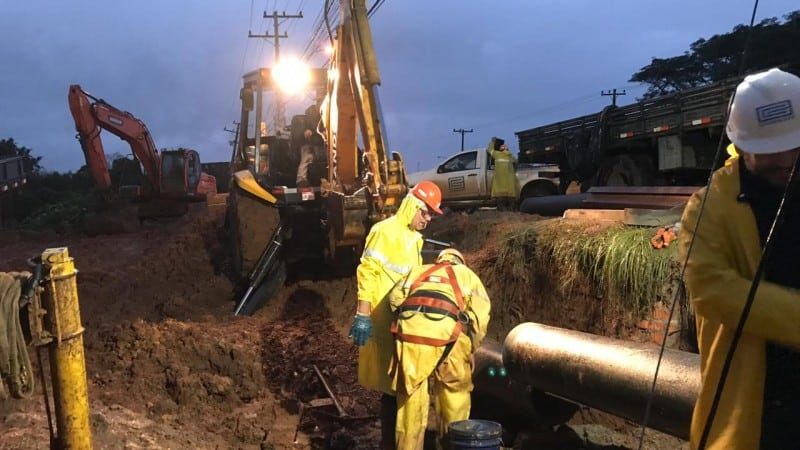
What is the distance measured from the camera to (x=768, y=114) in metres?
2.06

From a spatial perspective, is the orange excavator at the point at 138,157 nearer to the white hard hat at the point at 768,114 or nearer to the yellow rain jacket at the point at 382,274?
the yellow rain jacket at the point at 382,274

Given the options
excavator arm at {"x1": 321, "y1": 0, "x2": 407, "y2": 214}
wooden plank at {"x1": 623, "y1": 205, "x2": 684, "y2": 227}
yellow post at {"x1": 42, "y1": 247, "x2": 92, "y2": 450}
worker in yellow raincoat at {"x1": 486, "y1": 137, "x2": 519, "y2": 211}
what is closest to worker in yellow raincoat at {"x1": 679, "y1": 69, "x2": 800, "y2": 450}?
yellow post at {"x1": 42, "y1": 247, "x2": 92, "y2": 450}

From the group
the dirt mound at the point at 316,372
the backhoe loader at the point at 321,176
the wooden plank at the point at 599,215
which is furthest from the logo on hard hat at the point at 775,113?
the backhoe loader at the point at 321,176

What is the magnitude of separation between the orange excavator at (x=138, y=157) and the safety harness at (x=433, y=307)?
44.4 feet

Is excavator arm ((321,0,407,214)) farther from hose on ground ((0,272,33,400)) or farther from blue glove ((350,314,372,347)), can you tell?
hose on ground ((0,272,33,400))

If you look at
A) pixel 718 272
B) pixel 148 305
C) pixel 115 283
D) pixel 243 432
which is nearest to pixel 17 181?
pixel 115 283

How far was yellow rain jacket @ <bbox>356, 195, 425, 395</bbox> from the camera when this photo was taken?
467 cm

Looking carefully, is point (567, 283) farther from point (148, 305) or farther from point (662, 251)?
point (148, 305)

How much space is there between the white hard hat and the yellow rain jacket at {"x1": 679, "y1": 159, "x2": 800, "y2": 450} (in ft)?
0.35

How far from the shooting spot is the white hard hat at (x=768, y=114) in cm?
204

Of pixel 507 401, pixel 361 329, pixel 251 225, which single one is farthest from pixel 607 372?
pixel 251 225

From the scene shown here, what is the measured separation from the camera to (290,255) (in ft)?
32.0

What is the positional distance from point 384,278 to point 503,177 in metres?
9.90

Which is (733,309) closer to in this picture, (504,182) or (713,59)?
(504,182)
